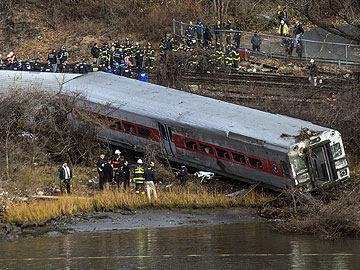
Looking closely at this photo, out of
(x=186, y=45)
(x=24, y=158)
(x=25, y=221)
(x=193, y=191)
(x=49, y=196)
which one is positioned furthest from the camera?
(x=186, y=45)

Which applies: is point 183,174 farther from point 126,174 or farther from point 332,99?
point 332,99

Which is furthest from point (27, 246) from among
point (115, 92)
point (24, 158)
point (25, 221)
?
point (115, 92)

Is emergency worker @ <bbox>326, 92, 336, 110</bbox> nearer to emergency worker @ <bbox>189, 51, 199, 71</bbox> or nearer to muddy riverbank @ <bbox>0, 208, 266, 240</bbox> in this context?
muddy riverbank @ <bbox>0, 208, 266, 240</bbox>

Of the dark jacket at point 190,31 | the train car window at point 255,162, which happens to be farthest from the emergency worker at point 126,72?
the train car window at point 255,162

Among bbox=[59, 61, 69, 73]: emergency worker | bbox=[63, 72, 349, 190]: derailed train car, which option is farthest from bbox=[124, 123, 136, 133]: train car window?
bbox=[59, 61, 69, 73]: emergency worker

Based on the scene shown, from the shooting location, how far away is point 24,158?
28.0 metres

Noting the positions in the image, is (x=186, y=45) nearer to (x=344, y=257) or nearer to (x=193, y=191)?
(x=193, y=191)

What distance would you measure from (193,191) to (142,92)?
17.8ft

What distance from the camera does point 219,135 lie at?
26.0 metres

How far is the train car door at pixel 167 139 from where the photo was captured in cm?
2755

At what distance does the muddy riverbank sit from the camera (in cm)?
2225

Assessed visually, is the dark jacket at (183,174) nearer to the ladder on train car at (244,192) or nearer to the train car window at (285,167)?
the ladder on train car at (244,192)

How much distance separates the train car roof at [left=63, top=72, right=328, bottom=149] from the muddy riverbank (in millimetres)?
2632

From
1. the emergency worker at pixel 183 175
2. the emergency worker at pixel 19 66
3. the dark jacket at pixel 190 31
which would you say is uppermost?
the dark jacket at pixel 190 31
